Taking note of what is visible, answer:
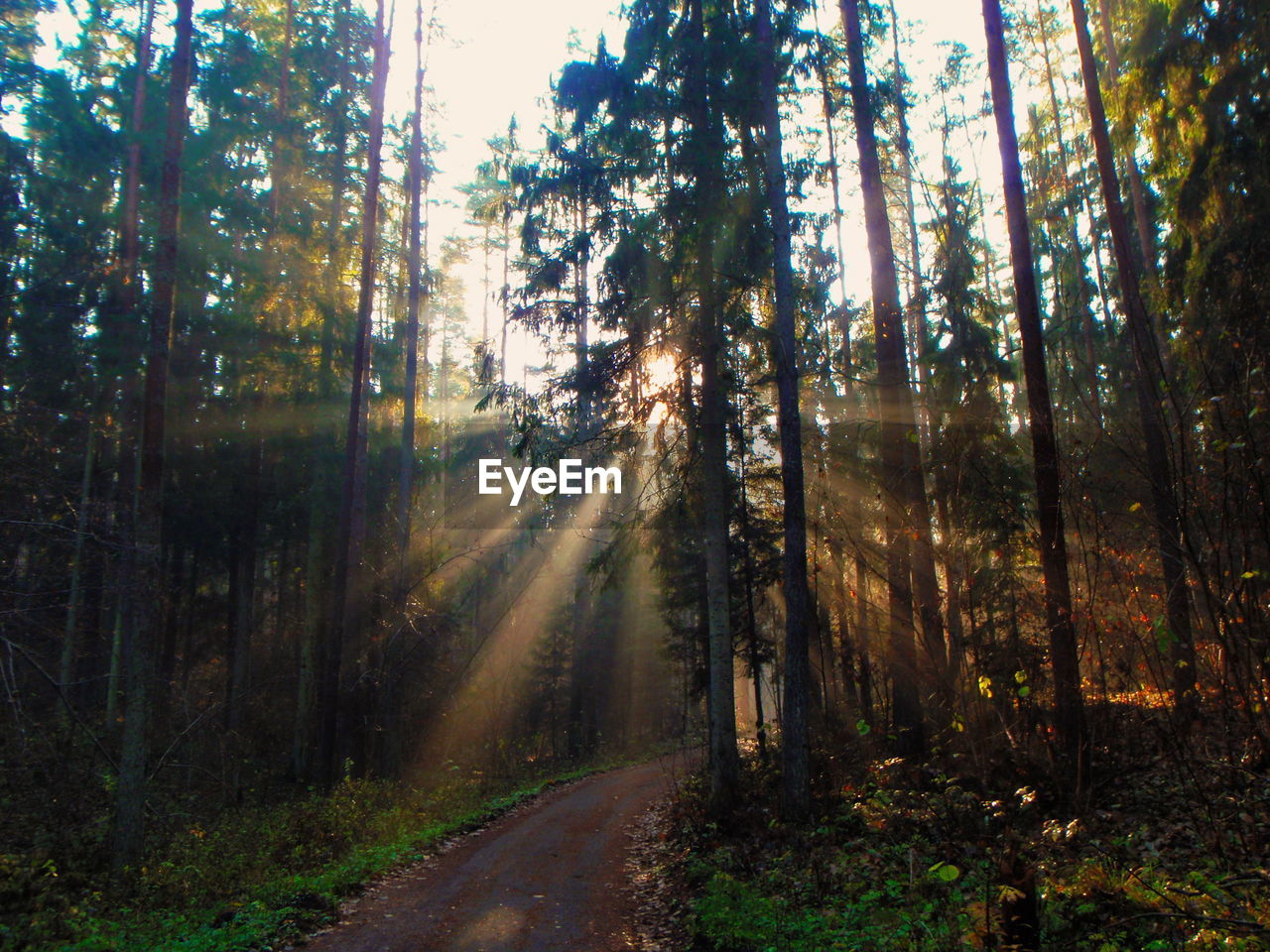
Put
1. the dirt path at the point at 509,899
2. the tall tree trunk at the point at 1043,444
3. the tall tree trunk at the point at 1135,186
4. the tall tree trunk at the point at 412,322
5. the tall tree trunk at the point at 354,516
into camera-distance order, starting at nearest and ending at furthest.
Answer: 1. the dirt path at the point at 509,899
2. the tall tree trunk at the point at 1043,444
3. the tall tree trunk at the point at 1135,186
4. the tall tree trunk at the point at 354,516
5. the tall tree trunk at the point at 412,322

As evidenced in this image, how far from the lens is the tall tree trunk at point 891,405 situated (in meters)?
12.4

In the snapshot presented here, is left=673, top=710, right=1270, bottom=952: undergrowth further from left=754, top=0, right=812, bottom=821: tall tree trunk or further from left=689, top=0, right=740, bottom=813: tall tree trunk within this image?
left=689, top=0, right=740, bottom=813: tall tree trunk

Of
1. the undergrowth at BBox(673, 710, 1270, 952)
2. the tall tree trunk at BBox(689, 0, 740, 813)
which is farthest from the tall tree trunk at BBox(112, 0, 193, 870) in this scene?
the tall tree trunk at BBox(689, 0, 740, 813)

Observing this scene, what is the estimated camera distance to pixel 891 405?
42.6 feet

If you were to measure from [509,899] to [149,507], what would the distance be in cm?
729

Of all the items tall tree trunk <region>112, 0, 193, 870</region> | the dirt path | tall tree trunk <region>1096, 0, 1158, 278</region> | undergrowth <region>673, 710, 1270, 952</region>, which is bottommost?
the dirt path

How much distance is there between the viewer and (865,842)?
9312 mm

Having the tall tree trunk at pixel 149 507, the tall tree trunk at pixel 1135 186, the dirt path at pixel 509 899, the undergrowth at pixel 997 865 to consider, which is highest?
the tall tree trunk at pixel 1135 186

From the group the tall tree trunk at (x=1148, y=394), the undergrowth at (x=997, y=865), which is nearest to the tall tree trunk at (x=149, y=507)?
the undergrowth at (x=997, y=865)

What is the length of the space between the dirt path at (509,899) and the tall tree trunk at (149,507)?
12.2ft

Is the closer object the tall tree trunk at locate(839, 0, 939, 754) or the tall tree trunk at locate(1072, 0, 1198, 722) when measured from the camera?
the tall tree trunk at locate(1072, 0, 1198, 722)

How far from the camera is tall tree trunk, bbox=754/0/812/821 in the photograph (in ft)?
36.1

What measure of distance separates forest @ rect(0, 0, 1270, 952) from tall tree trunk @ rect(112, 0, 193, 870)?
0.07 meters

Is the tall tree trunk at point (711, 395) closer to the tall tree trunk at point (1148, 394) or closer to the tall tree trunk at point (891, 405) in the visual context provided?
the tall tree trunk at point (891, 405)
